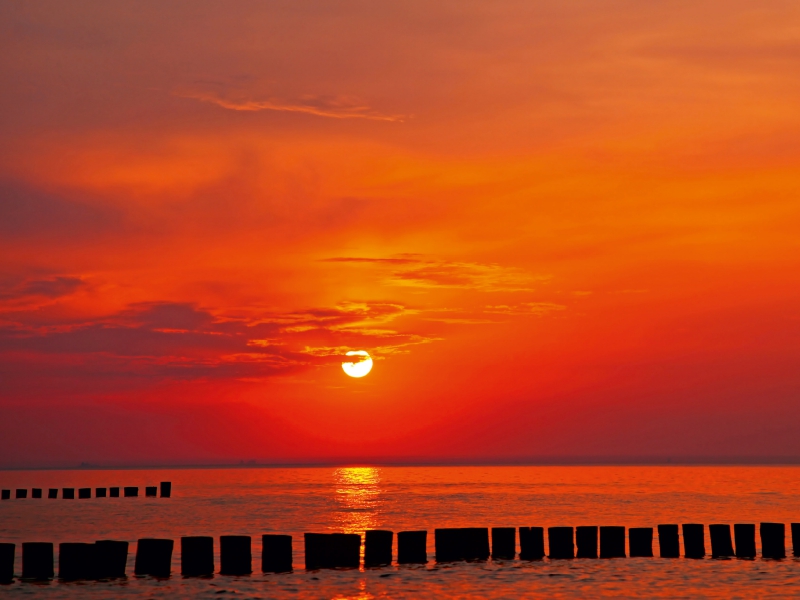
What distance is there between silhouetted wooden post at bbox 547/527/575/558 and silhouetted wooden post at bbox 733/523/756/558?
5511 millimetres

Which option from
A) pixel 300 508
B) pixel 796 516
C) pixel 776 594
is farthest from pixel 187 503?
pixel 776 594

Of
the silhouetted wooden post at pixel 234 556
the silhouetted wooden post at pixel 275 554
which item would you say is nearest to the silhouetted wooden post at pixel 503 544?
the silhouetted wooden post at pixel 275 554

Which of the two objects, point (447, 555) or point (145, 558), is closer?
point (145, 558)

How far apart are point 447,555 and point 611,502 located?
2115 inches

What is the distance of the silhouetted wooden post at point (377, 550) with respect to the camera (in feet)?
94.5

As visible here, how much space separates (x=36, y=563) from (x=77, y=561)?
1.03 m

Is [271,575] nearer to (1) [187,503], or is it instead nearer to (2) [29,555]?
Result: (2) [29,555]

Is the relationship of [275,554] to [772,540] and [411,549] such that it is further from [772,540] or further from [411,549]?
[772,540]

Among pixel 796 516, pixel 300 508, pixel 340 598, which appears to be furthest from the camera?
pixel 300 508

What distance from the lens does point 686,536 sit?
105ft

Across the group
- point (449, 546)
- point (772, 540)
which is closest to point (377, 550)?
point (449, 546)

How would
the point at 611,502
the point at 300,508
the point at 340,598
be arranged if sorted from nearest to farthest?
the point at 340,598
the point at 300,508
the point at 611,502

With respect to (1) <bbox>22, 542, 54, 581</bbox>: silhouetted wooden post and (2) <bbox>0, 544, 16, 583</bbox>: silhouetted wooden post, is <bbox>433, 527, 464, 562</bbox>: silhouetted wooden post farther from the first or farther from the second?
(2) <bbox>0, 544, 16, 583</bbox>: silhouetted wooden post

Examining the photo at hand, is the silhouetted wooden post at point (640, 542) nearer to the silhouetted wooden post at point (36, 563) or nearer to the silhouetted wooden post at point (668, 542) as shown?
Answer: the silhouetted wooden post at point (668, 542)
